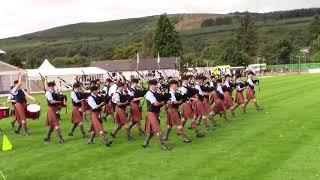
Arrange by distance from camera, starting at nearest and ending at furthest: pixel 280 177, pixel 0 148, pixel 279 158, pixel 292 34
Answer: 1. pixel 280 177
2. pixel 279 158
3. pixel 0 148
4. pixel 292 34

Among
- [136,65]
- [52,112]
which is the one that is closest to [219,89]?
[52,112]

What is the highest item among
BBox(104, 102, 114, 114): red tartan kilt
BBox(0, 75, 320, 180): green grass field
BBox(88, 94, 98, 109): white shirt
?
BBox(88, 94, 98, 109): white shirt

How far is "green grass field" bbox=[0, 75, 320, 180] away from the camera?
1127 cm

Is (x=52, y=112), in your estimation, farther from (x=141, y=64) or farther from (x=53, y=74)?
(x=141, y=64)

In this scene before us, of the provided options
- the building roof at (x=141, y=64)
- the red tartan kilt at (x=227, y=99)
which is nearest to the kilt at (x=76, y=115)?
the red tartan kilt at (x=227, y=99)

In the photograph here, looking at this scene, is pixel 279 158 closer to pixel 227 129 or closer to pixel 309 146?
pixel 309 146

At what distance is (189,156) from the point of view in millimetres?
13125

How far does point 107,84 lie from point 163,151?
9.36 metres

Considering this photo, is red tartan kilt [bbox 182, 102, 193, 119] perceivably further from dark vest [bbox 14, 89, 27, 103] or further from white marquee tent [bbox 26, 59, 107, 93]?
white marquee tent [bbox 26, 59, 107, 93]

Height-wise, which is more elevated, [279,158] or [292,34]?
[292,34]

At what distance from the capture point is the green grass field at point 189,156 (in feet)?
37.0

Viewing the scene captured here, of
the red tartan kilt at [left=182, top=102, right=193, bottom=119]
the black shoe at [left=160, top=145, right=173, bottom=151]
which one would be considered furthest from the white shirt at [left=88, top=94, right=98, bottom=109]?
the red tartan kilt at [left=182, top=102, right=193, bottom=119]

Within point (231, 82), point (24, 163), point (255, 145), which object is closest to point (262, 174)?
point (255, 145)

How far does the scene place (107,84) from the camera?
22.8 m
